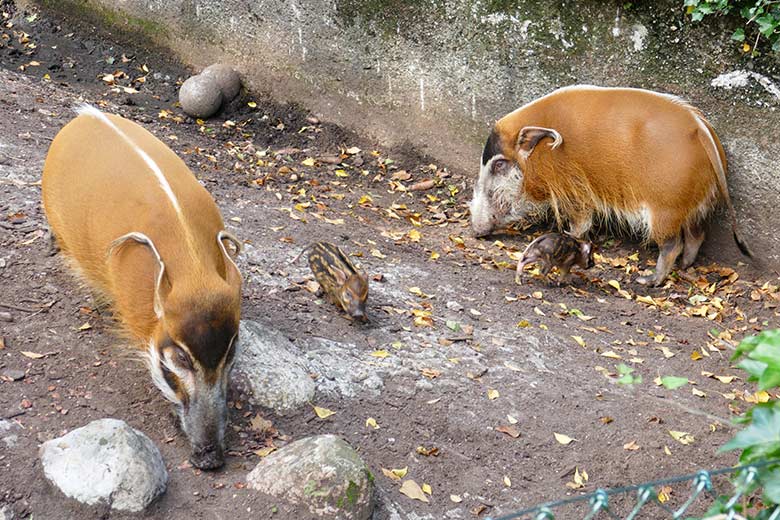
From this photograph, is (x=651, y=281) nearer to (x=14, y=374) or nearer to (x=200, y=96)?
(x=200, y=96)

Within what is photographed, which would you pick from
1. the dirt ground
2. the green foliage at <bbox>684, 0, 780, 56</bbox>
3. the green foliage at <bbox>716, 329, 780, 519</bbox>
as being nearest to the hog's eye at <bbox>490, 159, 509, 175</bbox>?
the dirt ground

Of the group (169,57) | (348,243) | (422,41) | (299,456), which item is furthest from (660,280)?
(169,57)

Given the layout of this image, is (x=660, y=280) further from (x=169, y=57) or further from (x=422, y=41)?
(x=169, y=57)

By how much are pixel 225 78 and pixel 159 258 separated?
218 inches

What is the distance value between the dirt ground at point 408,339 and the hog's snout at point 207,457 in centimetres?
5

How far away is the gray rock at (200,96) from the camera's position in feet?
28.6

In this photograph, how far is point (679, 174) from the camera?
6.82m

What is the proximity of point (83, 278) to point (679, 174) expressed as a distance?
14.4ft

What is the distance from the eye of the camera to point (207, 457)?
152 inches

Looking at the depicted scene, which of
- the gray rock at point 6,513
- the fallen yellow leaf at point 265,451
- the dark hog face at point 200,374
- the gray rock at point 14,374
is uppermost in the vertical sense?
the dark hog face at point 200,374

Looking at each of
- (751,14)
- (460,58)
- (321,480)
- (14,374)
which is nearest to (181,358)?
(321,480)

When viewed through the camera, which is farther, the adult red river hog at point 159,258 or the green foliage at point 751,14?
the green foliage at point 751,14

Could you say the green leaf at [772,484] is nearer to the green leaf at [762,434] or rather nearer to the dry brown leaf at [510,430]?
the green leaf at [762,434]

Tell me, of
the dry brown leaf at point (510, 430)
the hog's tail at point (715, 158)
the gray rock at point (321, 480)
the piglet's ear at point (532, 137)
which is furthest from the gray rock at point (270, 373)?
the hog's tail at point (715, 158)
